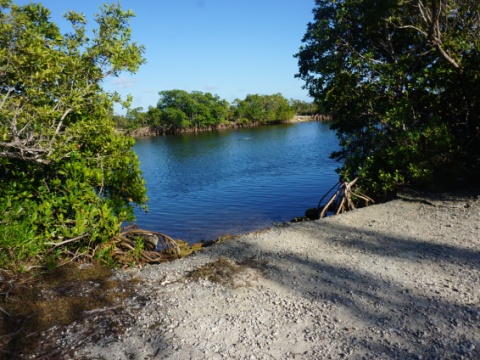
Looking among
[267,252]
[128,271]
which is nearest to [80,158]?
[128,271]

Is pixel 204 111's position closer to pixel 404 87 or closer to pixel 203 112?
pixel 203 112

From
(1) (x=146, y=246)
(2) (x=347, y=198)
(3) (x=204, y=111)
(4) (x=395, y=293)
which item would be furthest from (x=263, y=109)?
(4) (x=395, y=293)

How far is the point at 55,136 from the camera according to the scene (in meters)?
7.92

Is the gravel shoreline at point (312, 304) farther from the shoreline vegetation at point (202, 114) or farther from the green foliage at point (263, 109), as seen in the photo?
the green foliage at point (263, 109)

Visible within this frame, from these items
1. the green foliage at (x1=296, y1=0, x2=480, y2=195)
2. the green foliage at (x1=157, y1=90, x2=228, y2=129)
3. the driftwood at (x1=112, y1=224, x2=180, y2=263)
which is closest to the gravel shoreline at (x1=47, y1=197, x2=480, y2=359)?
the driftwood at (x1=112, y1=224, x2=180, y2=263)

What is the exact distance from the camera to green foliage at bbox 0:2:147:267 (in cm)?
732

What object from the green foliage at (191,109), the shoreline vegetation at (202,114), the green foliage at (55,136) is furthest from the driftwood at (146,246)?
the green foliage at (191,109)

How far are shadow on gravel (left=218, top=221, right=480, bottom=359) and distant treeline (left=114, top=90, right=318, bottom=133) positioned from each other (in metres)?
91.6

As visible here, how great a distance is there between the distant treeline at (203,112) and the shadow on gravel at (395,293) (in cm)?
9157

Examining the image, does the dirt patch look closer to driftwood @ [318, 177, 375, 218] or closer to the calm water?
driftwood @ [318, 177, 375, 218]

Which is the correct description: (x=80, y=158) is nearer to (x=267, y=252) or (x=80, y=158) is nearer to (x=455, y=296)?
(x=267, y=252)

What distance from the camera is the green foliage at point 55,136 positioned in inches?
288

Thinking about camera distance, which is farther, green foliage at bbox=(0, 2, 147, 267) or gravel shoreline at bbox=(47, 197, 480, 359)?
green foliage at bbox=(0, 2, 147, 267)

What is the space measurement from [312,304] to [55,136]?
644cm
